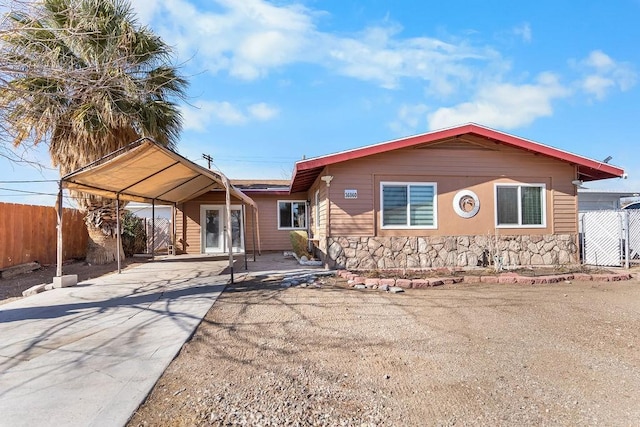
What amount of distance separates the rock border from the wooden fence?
8.25 meters

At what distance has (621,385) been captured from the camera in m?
2.95

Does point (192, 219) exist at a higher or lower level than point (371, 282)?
higher

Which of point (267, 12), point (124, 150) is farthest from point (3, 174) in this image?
point (267, 12)

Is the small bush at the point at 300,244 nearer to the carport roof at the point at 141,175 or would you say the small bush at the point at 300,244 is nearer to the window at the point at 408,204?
the carport roof at the point at 141,175

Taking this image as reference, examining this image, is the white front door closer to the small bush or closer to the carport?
the carport

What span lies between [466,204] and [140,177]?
319 inches

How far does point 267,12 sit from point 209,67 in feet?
7.28

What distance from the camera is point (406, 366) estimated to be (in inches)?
131

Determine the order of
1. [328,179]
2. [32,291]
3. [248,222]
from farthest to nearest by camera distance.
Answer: [248,222], [328,179], [32,291]

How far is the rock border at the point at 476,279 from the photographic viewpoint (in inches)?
280

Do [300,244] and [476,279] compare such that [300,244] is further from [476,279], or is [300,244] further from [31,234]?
[31,234]

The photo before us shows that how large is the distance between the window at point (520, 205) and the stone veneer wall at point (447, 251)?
412 millimetres

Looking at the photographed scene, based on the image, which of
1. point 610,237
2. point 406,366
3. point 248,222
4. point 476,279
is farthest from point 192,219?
point 610,237

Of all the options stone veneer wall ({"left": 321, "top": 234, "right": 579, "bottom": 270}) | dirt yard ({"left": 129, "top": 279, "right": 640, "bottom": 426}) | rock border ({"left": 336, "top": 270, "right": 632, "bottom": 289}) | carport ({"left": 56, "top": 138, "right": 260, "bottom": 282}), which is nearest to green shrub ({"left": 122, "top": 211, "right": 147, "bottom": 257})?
carport ({"left": 56, "top": 138, "right": 260, "bottom": 282})
